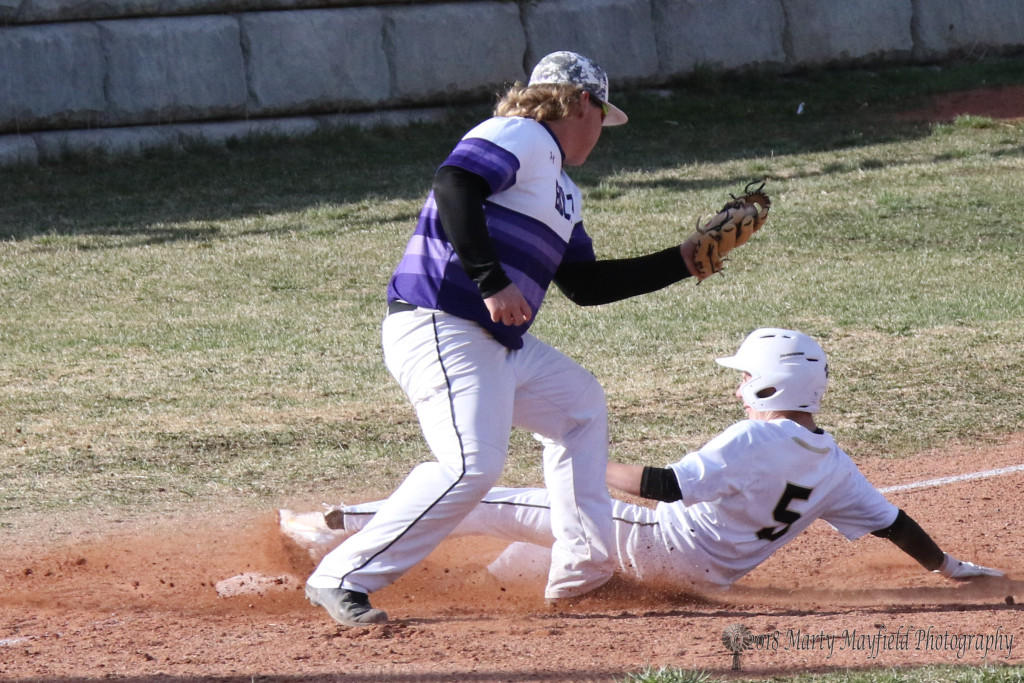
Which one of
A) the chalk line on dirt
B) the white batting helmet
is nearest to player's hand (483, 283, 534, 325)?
the white batting helmet

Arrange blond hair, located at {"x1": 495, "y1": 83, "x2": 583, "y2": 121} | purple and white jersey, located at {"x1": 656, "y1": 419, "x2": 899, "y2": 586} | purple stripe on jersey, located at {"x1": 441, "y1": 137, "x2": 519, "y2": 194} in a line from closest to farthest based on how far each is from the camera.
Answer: purple stripe on jersey, located at {"x1": 441, "y1": 137, "x2": 519, "y2": 194}
blond hair, located at {"x1": 495, "y1": 83, "x2": 583, "y2": 121}
purple and white jersey, located at {"x1": 656, "y1": 419, "x2": 899, "y2": 586}

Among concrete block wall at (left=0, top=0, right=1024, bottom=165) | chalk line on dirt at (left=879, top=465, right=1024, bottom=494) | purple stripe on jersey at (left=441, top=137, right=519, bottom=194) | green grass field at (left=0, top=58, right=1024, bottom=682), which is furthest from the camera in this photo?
concrete block wall at (left=0, top=0, right=1024, bottom=165)

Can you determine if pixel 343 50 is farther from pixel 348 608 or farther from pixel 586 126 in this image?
pixel 348 608

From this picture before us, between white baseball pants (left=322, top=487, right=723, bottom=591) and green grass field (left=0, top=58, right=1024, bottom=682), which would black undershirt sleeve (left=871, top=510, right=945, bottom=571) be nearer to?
white baseball pants (left=322, top=487, right=723, bottom=591)

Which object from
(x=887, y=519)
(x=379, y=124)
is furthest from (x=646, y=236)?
(x=887, y=519)

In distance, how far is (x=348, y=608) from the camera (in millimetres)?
3984

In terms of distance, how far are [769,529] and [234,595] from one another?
1.85 metres

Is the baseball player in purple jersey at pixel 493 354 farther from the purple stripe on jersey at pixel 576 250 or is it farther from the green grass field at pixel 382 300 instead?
the green grass field at pixel 382 300

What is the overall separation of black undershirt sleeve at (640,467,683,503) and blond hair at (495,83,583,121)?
3.83 feet

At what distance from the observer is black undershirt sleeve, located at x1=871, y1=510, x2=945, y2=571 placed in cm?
460

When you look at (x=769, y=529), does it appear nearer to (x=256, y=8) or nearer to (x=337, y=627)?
(x=337, y=627)

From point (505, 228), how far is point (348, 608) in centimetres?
124

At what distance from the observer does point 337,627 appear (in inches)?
160

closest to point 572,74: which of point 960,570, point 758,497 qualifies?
point 758,497
